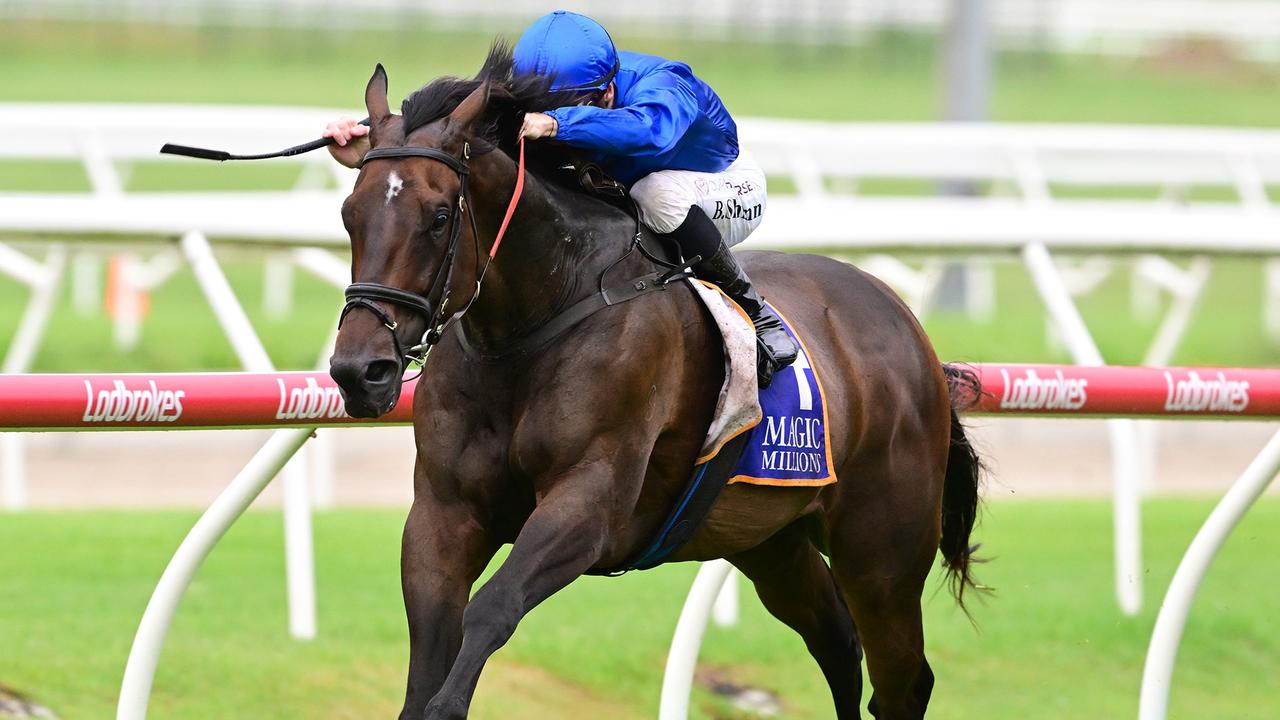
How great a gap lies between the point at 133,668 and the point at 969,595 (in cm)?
354

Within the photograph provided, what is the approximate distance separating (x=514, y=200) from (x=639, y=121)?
0.99 feet

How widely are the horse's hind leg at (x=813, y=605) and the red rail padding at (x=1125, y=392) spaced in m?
0.55

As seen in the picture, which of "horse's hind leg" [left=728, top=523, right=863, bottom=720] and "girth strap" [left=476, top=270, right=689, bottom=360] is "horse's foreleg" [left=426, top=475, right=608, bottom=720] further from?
"horse's hind leg" [left=728, top=523, right=863, bottom=720]

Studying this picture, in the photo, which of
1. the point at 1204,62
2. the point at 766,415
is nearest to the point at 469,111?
the point at 766,415

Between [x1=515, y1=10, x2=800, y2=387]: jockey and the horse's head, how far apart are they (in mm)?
231

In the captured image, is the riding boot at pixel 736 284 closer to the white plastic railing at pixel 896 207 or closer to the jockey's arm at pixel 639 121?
the jockey's arm at pixel 639 121

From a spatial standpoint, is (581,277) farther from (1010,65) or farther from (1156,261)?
(1010,65)

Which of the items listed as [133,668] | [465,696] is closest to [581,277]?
[465,696]

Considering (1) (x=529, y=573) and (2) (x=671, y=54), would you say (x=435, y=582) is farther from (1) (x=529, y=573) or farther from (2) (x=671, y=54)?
(2) (x=671, y=54)

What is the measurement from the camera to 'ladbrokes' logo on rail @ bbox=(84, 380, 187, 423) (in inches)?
141

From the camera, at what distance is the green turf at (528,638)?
4.87 meters

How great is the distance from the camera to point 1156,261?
10.1 meters

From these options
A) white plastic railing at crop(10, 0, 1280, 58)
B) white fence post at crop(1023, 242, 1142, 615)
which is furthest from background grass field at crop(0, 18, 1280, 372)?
white fence post at crop(1023, 242, 1142, 615)

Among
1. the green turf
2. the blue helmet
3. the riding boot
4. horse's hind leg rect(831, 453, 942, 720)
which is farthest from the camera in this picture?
the green turf
